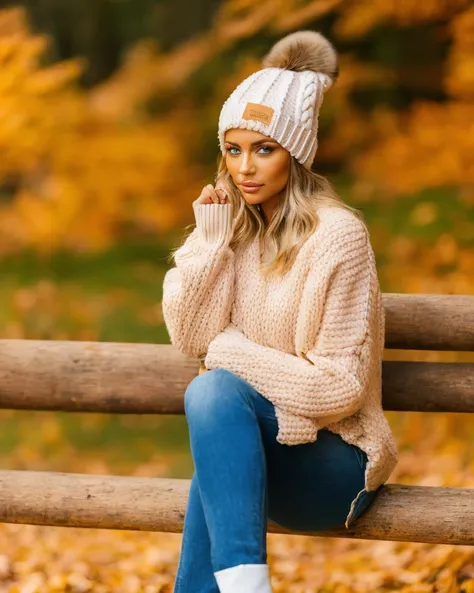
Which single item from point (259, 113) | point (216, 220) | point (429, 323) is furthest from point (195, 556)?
point (259, 113)

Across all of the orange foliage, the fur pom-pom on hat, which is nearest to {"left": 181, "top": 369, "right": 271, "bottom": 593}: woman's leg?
the fur pom-pom on hat

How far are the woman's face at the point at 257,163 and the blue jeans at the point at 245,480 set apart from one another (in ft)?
1.68

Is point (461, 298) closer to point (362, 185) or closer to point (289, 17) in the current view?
Answer: point (362, 185)

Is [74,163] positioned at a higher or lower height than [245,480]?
lower

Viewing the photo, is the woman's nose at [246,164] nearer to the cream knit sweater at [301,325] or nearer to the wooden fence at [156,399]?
the cream knit sweater at [301,325]

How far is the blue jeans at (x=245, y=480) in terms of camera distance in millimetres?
1926

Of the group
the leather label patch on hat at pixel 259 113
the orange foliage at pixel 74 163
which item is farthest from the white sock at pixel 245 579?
the orange foliage at pixel 74 163

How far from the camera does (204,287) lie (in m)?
2.28

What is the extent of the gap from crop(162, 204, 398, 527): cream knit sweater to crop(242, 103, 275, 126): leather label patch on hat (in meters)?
0.24

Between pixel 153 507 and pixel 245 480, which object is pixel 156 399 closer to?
pixel 153 507

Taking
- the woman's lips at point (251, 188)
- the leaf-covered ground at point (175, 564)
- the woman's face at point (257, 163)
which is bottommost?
the leaf-covered ground at point (175, 564)

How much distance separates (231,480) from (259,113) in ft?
3.00

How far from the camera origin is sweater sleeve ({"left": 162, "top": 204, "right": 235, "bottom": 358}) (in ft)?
7.47

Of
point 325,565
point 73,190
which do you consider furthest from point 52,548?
point 73,190
